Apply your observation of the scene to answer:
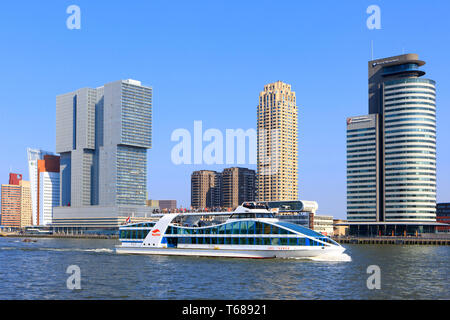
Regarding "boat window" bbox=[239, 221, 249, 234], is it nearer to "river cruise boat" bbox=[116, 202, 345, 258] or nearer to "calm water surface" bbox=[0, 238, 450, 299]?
"river cruise boat" bbox=[116, 202, 345, 258]

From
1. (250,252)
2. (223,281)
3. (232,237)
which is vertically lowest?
(250,252)

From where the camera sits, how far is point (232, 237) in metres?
89.4

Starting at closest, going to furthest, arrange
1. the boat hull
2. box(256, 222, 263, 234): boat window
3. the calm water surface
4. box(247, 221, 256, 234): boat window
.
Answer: the calm water surface
the boat hull
box(256, 222, 263, 234): boat window
box(247, 221, 256, 234): boat window

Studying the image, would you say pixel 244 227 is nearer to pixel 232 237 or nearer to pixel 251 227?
pixel 251 227

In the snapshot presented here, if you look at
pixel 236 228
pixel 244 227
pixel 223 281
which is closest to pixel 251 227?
pixel 244 227

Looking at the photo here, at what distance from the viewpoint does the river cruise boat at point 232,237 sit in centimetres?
8325

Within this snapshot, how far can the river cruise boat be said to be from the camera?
83250 millimetres

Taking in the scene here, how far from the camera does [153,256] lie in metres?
98.4

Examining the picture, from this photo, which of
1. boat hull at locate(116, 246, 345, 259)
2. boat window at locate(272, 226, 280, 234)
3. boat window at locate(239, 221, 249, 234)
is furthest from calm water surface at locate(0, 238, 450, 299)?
boat window at locate(239, 221, 249, 234)

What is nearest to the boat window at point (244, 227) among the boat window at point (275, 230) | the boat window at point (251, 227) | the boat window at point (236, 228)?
the boat window at point (251, 227)
